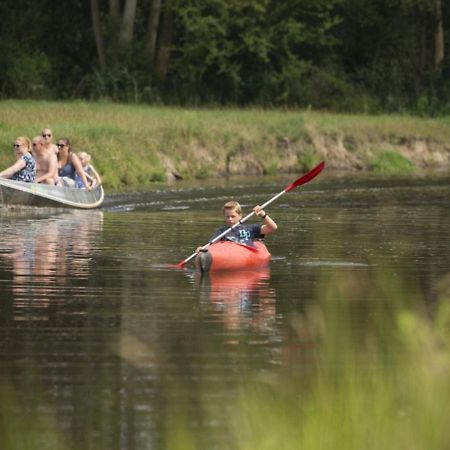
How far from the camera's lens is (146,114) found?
3984cm

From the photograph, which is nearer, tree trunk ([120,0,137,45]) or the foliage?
the foliage

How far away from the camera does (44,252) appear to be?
18.8m

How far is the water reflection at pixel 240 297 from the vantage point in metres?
13.1

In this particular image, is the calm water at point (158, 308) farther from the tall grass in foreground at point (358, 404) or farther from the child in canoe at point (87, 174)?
the child in canoe at point (87, 174)

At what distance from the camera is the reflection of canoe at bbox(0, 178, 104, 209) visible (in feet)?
80.7

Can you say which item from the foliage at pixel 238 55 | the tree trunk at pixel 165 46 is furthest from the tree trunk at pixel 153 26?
the tree trunk at pixel 165 46

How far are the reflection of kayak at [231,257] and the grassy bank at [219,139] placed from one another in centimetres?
1251

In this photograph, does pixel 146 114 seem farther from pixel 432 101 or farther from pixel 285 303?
pixel 285 303

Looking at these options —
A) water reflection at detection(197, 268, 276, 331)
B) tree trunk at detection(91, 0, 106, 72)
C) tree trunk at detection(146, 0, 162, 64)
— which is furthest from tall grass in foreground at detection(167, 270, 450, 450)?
tree trunk at detection(146, 0, 162, 64)

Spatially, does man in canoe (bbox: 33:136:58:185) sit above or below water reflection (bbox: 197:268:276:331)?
above

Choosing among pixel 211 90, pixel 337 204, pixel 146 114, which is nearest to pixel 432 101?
pixel 211 90

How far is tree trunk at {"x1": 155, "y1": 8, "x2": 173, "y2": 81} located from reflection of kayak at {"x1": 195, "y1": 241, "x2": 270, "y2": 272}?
37.1 metres

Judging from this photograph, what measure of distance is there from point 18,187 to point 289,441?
18.0 meters

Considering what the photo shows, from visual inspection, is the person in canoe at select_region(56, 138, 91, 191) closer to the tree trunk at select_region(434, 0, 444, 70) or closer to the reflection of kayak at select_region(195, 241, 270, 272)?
the reflection of kayak at select_region(195, 241, 270, 272)
